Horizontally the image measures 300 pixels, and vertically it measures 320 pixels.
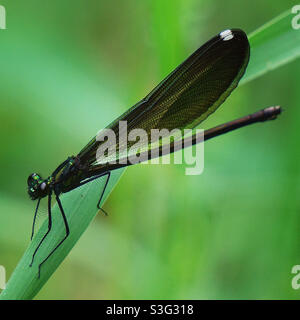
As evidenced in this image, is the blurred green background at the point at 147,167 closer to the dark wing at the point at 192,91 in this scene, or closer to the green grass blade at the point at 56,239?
the dark wing at the point at 192,91

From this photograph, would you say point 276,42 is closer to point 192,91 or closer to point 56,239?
point 192,91

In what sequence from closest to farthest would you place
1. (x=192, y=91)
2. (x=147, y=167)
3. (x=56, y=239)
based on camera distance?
(x=56, y=239) < (x=192, y=91) < (x=147, y=167)

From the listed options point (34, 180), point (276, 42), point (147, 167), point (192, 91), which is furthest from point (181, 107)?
point (34, 180)

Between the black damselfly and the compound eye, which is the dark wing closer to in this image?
the black damselfly

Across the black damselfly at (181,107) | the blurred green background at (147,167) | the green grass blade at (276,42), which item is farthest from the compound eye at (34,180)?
the green grass blade at (276,42)

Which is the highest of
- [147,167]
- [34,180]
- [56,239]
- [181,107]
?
[181,107]

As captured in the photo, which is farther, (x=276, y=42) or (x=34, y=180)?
(x=34, y=180)
